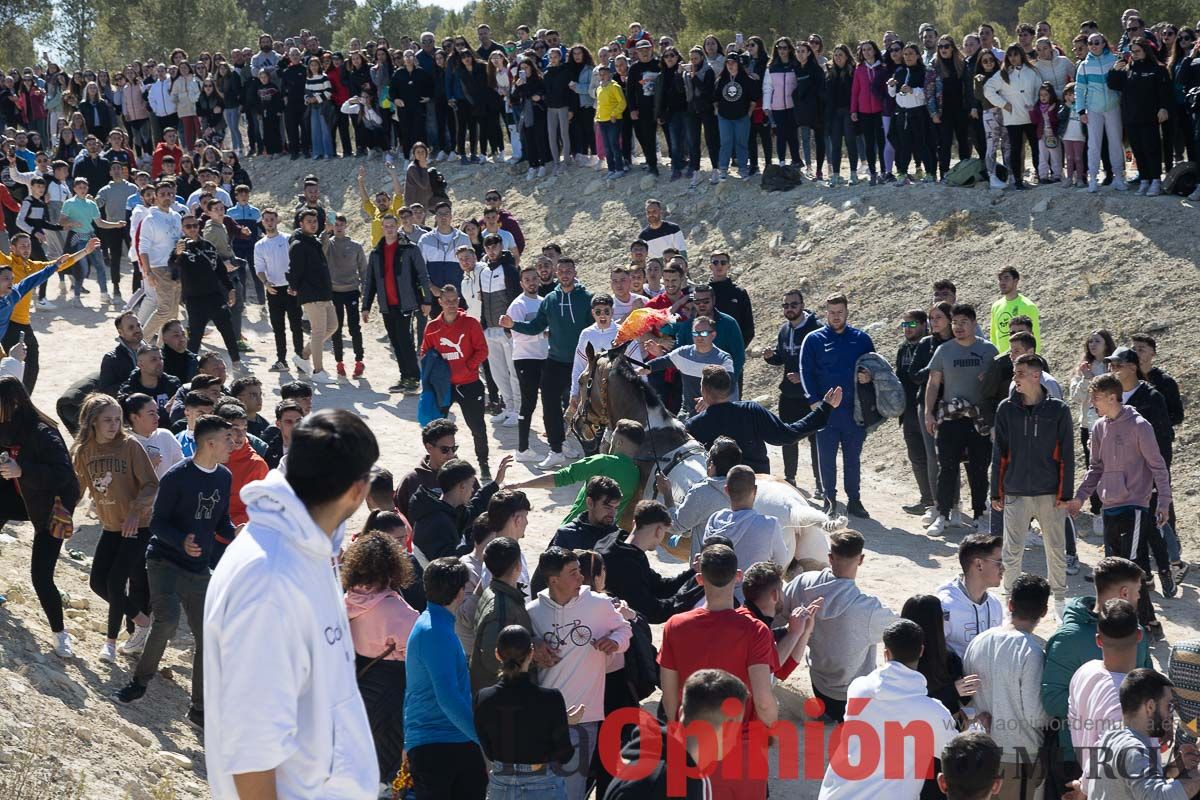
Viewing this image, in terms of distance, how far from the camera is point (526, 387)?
14.2m

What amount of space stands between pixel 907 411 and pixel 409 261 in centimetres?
622

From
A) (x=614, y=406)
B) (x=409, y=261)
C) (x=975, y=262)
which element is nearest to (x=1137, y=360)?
(x=614, y=406)

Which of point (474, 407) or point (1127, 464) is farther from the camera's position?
point (474, 407)

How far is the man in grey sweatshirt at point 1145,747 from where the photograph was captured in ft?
17.4

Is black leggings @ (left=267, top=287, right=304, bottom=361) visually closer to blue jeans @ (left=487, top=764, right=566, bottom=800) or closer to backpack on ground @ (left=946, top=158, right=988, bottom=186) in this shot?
backpack on ground @ (left=946, top=158, right=988, bottom=186)

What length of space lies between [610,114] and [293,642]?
18.3 metres

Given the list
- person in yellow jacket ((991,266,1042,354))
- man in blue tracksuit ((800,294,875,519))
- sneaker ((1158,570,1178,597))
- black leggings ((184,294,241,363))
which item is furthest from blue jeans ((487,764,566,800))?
black leggings ((184,294,241,363))

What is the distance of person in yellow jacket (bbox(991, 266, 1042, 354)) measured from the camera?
42.5ft

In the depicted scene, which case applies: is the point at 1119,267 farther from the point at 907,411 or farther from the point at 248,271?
the point at 248,271

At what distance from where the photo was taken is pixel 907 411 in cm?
1270

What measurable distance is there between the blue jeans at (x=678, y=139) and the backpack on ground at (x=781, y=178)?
1.35 m

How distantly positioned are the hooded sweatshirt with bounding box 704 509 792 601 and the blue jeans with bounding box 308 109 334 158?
65.7 ft

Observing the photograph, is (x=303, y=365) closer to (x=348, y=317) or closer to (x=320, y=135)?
(x=348, y=317)

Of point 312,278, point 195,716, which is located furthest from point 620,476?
point 312,278
